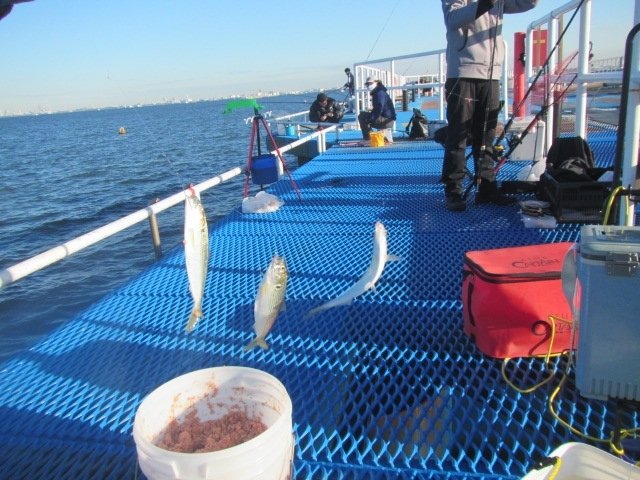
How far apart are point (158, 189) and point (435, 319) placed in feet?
58.6

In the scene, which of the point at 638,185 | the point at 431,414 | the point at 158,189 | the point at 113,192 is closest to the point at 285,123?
the point at 158,189

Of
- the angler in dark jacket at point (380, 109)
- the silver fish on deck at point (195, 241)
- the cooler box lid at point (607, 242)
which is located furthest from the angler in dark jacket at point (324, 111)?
the cooler box lid at point (607, 242)

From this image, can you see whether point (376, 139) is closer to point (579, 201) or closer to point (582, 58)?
point (582, 58)

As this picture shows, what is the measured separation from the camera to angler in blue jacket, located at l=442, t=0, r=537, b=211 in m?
4.64

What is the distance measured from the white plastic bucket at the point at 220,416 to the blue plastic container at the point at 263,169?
14.9 feet

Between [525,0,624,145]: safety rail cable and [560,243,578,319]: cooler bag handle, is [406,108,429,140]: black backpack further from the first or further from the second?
[560,243,578,319]: cooler bag handle

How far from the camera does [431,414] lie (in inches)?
83.2

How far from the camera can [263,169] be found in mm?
6117

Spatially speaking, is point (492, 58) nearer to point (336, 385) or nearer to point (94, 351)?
point (336, 385)

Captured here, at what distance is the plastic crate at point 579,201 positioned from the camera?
431 cm

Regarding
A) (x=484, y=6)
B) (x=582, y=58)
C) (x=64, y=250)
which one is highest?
(x=484, y=6)

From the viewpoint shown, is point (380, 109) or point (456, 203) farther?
point (380, 109)

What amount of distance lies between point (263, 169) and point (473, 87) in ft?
9.08

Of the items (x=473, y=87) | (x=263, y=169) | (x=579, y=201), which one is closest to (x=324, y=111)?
(x=263, y=169)
